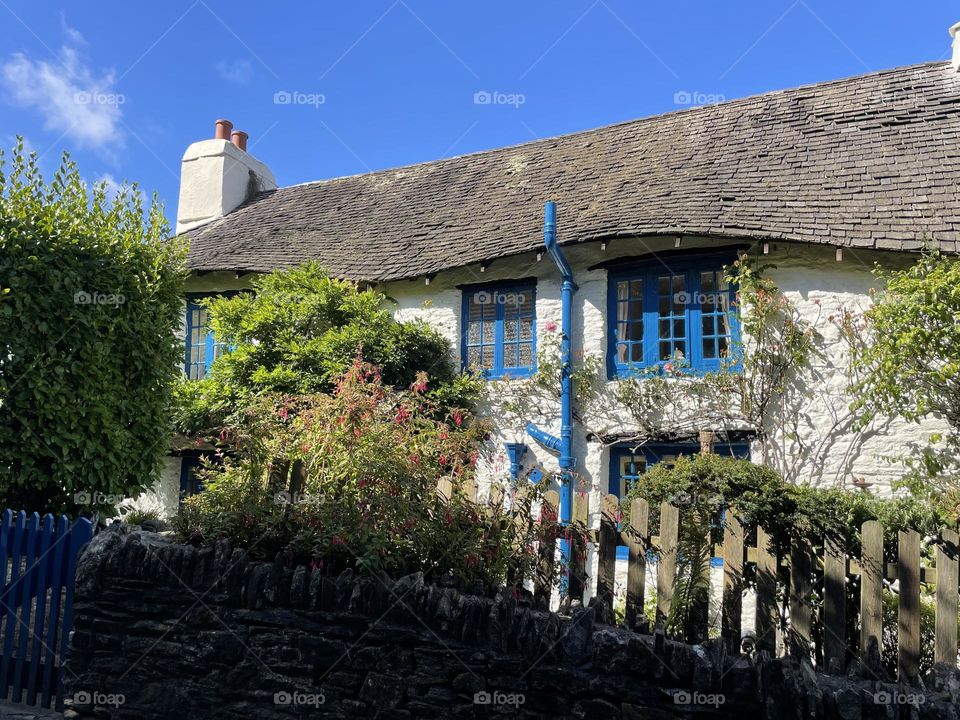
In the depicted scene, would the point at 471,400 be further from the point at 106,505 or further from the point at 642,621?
the point at 642,621

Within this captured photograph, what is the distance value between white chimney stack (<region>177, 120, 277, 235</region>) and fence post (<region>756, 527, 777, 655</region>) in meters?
15.1

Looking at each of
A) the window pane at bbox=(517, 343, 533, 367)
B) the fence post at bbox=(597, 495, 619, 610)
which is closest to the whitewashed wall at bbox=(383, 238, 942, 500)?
the window pane at bbox=(517, 343, 533, 367)

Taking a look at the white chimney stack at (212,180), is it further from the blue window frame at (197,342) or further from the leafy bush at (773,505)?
the leafy bush at (773,505)

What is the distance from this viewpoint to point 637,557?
4.54m

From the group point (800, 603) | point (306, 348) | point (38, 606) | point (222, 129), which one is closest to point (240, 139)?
point (222, 129)

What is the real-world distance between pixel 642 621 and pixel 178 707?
3.00 metres

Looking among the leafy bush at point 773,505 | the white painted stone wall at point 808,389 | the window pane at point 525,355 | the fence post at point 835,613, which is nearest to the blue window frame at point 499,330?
the window pane at point 525,355

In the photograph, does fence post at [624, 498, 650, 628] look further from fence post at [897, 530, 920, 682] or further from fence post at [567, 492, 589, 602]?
fence post at [897, 530, 920, 682]

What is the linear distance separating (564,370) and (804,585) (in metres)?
5.97

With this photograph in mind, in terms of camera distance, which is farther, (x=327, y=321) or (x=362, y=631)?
(x=327, y=321)

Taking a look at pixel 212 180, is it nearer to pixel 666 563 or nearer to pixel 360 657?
pixel 360 657

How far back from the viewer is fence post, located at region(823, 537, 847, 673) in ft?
13.6

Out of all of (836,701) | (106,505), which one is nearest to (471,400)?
(106,505)

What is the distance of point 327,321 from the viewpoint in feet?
35.2
